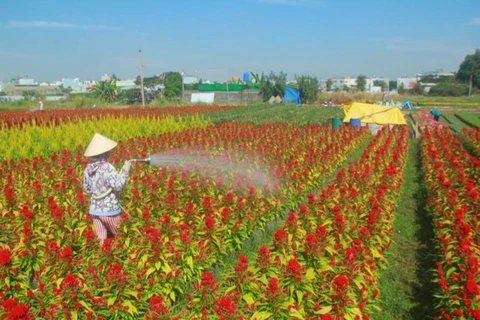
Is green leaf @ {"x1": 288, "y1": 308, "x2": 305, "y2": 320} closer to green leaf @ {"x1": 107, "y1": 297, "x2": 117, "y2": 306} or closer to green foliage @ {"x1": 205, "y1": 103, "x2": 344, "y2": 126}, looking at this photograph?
green leaf @ {"x1": 107, "y1": 297, "x2": 117, "y2": 306}

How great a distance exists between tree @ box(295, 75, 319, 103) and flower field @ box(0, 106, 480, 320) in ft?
144

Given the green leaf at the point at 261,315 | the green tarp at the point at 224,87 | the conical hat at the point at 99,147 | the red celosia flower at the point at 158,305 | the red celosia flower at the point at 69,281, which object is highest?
the green tarp at the point at 224,87

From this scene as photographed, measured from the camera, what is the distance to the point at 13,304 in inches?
107

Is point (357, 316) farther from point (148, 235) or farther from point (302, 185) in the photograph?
point (302, 185)

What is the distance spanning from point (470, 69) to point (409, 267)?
9883 cm

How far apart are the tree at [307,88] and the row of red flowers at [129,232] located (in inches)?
1732

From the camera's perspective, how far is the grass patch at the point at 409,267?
14.7 ft

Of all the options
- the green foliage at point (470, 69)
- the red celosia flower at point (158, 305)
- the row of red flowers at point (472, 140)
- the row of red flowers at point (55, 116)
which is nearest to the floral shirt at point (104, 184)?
the red celosia flower at point (158, 305)

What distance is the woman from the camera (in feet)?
15.0

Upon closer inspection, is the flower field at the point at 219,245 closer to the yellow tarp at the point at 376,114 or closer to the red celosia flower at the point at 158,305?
the red celosia flower at the point at 158,305

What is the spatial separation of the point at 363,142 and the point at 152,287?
13.4 metres

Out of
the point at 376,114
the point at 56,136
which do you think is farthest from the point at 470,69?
the point at 56,136

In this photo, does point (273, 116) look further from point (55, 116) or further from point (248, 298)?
point (248, 298)

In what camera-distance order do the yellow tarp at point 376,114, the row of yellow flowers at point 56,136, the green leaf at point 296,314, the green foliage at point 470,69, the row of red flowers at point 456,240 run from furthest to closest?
the green foliage at point 470,69 → the yellow tarp at point 376,114 → the row of yellow flowers at point 56,136 → the row of red flowers at point 456,240 → the green leaf at point 296,314
